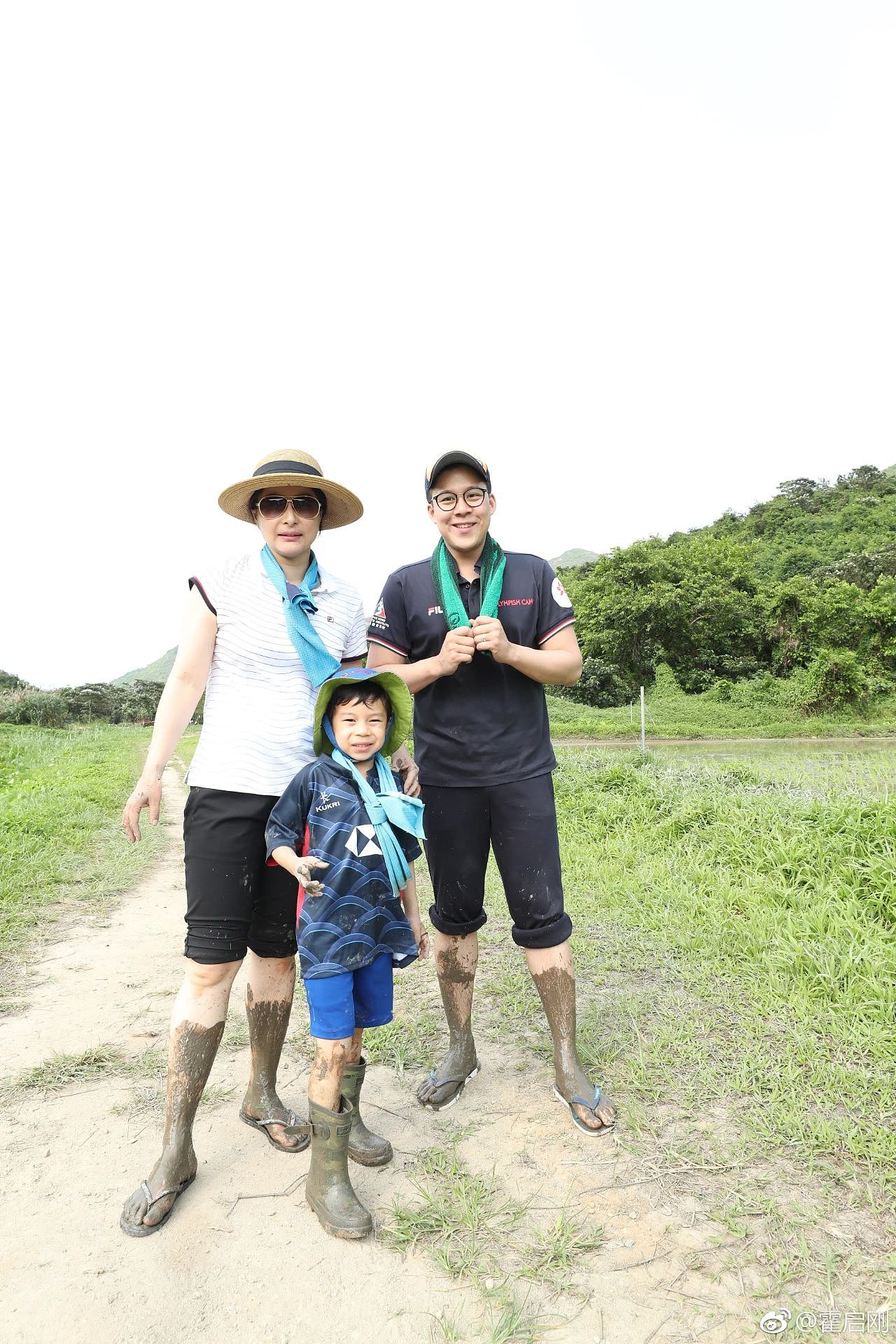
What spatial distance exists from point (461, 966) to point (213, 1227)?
1.09 meters

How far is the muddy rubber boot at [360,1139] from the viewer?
223 centimetres

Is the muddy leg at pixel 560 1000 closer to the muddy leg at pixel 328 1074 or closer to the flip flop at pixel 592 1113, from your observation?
the flip flop at pixel 592 1113

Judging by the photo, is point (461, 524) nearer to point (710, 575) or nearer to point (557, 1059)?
point (557, 1059)

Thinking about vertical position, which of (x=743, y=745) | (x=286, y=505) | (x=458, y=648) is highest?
(x=286, y=505)

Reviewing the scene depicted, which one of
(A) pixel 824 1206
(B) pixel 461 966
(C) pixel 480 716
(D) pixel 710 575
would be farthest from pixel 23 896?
(D) pixel 710 575

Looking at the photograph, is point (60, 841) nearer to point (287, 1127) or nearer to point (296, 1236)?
point (287, 1127)

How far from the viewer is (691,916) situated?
4176 millimetres

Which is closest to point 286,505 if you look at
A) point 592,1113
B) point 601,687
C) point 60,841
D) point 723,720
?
point 592,1113

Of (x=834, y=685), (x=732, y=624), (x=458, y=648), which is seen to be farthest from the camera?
(x=732, y=624)

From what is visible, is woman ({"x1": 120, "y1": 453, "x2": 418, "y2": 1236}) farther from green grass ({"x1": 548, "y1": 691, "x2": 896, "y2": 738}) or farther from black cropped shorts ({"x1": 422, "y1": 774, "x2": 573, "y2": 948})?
green grass ({"x1": 548, "y1": 691, "x2": 896, "y2": 738})

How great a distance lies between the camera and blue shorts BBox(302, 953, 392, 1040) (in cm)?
212

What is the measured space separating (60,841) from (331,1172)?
5591 mm

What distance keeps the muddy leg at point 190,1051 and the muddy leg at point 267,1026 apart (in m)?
0.23

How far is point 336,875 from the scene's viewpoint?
2127 millimetres
